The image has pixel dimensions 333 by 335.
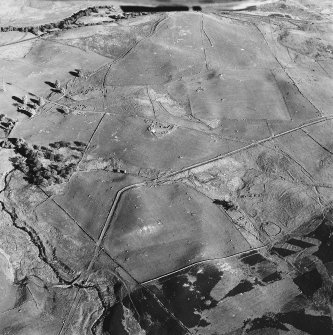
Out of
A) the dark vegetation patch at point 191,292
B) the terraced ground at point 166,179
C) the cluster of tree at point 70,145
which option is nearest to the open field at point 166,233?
the terraced ground at point 166,179

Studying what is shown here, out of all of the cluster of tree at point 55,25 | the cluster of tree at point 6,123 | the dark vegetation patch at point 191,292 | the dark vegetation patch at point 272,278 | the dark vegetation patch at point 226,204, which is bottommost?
the dark vegetation patch at point 191,292

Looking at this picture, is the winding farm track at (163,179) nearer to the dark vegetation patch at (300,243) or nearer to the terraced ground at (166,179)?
the terraced ground at (166,179)

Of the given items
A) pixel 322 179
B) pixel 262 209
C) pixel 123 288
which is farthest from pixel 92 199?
pixel 322 179

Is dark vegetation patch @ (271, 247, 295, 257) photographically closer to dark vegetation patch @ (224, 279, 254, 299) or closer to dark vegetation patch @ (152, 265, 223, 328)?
dark vegetation patch @ (224, 279, 254, 299)

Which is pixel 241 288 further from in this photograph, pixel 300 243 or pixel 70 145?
pixel 70 145

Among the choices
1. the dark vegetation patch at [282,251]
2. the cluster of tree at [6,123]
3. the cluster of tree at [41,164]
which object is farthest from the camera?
the cluster of tree at [6,123]

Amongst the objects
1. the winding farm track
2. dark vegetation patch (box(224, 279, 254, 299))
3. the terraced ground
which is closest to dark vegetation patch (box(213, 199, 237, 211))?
the terraced ground

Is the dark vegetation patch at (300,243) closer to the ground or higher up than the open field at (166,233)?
higher up

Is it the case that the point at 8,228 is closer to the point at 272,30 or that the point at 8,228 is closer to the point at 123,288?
the point at 123,288
